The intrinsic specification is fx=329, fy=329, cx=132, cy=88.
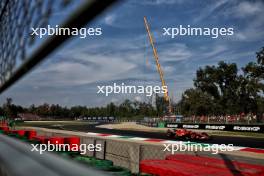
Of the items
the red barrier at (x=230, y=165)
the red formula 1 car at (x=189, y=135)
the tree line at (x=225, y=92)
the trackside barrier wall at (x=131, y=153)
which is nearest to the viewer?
the red barrier at (x=230, y=165)

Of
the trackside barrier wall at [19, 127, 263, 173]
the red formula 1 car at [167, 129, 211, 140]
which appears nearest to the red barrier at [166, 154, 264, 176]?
the trackside barrier wall at [19, 127, 263, 173]

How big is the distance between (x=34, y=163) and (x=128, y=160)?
21.1ft

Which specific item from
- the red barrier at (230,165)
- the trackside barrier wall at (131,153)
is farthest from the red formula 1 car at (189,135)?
the red barrier at (230,165)

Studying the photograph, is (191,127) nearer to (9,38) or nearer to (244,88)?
(9,38)

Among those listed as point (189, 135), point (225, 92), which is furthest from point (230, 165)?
point (225, 92)

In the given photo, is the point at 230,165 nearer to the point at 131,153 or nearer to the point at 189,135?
the point at 131,153

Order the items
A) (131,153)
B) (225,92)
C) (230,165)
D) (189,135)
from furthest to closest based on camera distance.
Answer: (225,92) → (189,135) → (131,153) → (230,165)

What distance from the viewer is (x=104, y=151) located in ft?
27.5

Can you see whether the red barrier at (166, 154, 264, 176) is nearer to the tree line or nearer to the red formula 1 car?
the red formula 1 car

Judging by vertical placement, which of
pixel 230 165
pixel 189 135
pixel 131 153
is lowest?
pixel 189 135

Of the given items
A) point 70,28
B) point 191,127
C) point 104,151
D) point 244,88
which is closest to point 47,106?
point 244,88

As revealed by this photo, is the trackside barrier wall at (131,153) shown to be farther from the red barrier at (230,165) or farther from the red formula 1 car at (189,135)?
the red formula 1 car at (189,135)

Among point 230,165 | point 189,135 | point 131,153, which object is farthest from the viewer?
point 189,135

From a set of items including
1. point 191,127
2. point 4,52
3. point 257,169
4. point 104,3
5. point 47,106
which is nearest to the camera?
point 104,3
